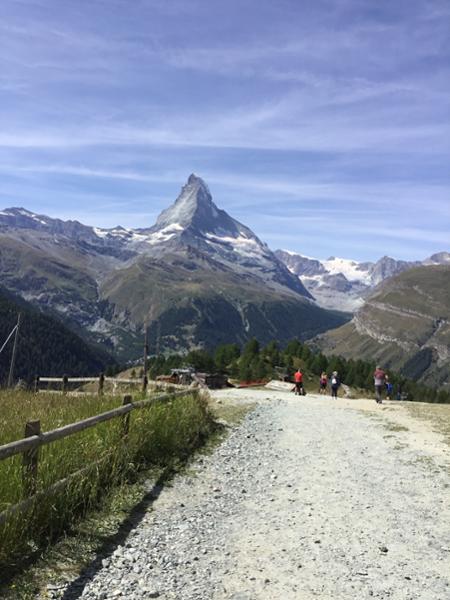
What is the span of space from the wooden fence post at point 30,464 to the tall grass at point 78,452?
0.45 feet

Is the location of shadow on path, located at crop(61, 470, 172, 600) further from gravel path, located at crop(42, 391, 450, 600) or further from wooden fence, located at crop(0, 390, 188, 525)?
wooden fence, located at crop(0, 390, 188, 525)

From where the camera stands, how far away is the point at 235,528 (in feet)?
39.1

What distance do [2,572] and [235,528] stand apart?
5104mm

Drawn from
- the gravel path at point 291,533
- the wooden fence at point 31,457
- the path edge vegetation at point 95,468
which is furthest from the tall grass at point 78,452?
the gravel path at point 291,533

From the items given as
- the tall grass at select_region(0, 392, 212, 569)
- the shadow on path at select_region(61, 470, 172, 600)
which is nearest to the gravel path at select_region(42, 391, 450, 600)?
the shadow on path at select_region(61, 470, 172, 600)

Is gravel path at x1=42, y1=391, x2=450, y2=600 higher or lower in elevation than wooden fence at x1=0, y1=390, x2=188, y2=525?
lower

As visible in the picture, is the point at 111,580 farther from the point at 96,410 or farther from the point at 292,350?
the point at 292,350

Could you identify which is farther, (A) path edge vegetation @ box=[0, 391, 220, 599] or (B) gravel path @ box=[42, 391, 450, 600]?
(A) path edge vegetation @ box=[0, 391, 220, 599]

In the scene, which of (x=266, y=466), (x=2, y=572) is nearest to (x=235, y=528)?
(x=2, y=572)

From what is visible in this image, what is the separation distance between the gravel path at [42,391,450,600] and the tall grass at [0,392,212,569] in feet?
3.85

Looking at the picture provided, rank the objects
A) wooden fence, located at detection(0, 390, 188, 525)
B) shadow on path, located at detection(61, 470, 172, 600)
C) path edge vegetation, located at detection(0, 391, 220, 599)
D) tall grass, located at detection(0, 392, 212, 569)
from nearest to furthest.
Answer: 1. shadow on path, located at detection(61, 470, 172, 600)
2. wooden fence, located at detection(0, 390, 188, 525)
3. path edge vegetation, located at detection(0, 391, 220, 599)
4. tall grass, located at detection(0, 392, 212, 569)

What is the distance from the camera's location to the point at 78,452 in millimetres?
12367

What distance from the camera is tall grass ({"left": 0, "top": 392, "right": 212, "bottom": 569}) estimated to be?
9.60 metres

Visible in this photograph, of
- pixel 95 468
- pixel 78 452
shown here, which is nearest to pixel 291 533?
pixel 95 468
